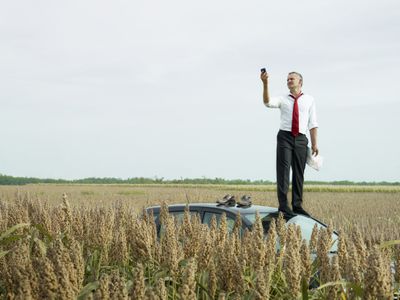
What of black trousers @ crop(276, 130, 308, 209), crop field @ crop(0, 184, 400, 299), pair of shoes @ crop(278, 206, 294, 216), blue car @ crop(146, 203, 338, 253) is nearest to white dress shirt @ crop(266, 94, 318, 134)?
black trousers @ crop(276, 130, 308, 209)

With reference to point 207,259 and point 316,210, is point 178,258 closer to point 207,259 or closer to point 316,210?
point 207,259

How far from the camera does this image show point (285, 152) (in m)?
10.6

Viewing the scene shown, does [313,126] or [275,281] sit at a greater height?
[313,126]

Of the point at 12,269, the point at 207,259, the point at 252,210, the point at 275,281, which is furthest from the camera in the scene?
the point at 252,210

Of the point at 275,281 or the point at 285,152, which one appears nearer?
the point at 275,281

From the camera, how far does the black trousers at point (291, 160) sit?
10.5 meters

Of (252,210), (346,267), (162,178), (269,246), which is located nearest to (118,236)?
(269,246)

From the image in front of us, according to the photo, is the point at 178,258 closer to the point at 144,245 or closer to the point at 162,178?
the point at 144,245

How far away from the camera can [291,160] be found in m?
10.9

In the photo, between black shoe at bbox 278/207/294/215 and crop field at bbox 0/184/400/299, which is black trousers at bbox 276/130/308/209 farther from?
crop field at bbox 0/184/400/299

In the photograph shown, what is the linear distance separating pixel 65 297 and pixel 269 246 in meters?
1.43

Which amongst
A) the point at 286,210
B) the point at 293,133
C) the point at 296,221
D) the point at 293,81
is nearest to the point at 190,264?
the point at 296,221

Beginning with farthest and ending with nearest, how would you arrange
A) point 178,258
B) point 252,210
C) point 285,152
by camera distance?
1. point 285,152
2. point 252,210
3. point 178,258

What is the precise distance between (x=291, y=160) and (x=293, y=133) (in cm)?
53
